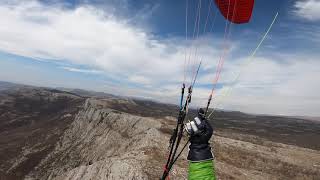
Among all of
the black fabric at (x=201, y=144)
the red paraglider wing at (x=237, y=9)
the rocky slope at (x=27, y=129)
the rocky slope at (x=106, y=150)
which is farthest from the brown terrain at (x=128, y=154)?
the black fabric at (x=201, y=144)

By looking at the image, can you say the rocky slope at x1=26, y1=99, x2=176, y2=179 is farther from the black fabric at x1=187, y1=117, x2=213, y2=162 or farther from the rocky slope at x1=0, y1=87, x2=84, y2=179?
the black fabric at x1=187, y1=117, x2=213, y2=162

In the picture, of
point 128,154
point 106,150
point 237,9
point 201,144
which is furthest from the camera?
point 106,150

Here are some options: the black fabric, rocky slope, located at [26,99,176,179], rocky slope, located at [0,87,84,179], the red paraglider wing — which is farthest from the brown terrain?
the black fabric

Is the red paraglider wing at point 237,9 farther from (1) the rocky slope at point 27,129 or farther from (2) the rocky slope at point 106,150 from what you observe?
(1) the rocky slope at point 27,129

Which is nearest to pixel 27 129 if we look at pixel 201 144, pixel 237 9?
pixel 237 9

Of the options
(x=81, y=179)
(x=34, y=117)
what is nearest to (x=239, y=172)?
(x=81, y=179)

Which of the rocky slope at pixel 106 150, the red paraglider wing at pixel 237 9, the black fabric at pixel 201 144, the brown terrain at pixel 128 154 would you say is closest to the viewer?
the black fabric at pixel 201 144

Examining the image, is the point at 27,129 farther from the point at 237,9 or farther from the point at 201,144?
the point at 201,144

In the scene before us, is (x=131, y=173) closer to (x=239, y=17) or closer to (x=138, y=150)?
(x=138, y=150)
